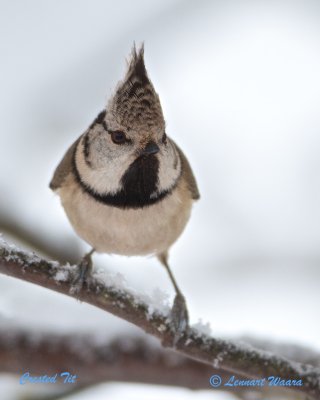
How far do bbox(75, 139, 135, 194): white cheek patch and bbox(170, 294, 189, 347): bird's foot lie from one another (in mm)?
574

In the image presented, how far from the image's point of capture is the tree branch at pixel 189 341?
84.0 inches

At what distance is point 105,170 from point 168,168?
27cm

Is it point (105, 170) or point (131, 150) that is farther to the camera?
point (105, 170)

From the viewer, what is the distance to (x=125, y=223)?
262 cm

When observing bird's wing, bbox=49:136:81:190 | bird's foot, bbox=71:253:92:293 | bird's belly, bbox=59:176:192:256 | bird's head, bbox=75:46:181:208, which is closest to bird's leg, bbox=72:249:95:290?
bird's foot, bbox=71:253:92:293

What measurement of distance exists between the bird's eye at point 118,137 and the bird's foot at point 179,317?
2.33 ft

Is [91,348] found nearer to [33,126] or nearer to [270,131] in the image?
[33,126]

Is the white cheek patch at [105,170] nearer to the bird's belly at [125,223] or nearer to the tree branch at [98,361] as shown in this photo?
the bird's belly at [125,223]

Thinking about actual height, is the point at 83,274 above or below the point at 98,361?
above

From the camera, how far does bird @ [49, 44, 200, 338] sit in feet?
8.03

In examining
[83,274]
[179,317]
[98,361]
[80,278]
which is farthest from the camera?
[98,361]

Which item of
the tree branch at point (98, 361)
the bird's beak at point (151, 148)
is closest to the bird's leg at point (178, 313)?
the tree branch at point (98, 361)

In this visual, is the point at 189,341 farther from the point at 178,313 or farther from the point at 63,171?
the point at 63,171

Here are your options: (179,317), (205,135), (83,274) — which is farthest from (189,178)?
(205,135)
